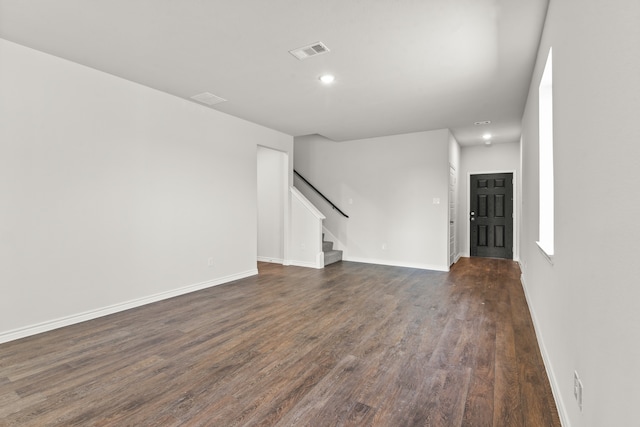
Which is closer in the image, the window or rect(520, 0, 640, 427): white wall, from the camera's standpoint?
rect(520, 0, 640, 427): white wall

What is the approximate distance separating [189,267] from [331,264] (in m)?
2.90

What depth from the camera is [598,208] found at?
119 cm

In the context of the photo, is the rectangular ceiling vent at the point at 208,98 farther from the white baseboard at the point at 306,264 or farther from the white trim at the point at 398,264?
the white trim at the point at 398,264

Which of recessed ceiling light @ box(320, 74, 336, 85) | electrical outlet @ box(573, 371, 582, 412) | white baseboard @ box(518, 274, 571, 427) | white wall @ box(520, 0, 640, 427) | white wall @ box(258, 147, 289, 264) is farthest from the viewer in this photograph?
white wall @ box(258, 147, 289, 264)

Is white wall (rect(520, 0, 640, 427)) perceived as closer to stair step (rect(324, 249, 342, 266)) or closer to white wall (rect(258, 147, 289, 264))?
stair step (rect(324, 249, 342, 266))

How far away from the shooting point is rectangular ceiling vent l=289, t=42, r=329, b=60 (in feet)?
9.23

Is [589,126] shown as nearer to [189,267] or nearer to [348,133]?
[189,267]

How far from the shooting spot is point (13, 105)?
2.82 metres

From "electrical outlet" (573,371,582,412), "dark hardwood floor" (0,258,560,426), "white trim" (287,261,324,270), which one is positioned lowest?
"dark hardwood floor" (0,258,560,426)

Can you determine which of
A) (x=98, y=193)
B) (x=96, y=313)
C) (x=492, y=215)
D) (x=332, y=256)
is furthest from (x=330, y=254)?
(x=98, y=193)

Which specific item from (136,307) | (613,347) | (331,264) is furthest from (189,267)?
(613,347)

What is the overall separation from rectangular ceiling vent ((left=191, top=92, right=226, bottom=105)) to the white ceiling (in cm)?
10

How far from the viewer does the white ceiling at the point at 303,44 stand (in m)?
2.32

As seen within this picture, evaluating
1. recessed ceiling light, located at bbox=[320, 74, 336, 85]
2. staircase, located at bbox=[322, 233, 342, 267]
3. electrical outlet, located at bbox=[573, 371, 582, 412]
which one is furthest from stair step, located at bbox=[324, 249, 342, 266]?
electrical outlet, located at bbox=[573, 371, 582, 412]
